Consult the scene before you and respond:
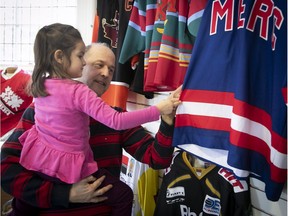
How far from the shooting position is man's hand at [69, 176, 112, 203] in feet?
3.58

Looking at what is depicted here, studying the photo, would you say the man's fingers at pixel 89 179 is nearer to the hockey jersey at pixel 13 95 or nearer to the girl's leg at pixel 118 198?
the girl's leg at pixel 118 198

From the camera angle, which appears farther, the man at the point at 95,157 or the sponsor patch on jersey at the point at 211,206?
the sponsor patch on jersey at the point at 211,206

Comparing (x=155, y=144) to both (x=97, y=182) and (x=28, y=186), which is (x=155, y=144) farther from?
(x=28, y=186)

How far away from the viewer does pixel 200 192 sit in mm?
1367

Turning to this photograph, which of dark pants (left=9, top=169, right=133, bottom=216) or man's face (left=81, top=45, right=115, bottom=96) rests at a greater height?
man's face (left=81, top=45, right=115, bottom=96)

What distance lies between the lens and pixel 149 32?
1.44 metres

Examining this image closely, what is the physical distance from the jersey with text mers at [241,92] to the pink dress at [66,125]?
20 cm

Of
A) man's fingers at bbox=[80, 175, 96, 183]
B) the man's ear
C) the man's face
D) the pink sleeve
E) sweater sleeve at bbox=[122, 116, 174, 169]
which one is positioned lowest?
man's fingers at bbox=[80, 175, 96, 183]

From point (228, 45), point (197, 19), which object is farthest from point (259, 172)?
point (197, 19)

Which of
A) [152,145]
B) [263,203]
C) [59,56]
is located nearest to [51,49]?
[59,56]

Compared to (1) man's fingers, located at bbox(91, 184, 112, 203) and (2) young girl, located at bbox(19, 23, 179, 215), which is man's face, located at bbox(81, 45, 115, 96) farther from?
(1) man's fingers, located at bbox(91, 184, 112, 203)

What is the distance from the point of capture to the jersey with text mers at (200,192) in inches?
48.8

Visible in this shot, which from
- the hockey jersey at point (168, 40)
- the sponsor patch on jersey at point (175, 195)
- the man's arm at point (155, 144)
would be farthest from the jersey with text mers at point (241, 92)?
the sponsor patch on jersey at point (175, 195)

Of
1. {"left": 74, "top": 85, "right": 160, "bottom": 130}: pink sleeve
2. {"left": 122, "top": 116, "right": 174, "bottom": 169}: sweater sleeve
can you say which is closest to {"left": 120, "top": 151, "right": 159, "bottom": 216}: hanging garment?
{"left": 122, "top": 116, "right": 174, "bottom": 169}: sweater sleeve
